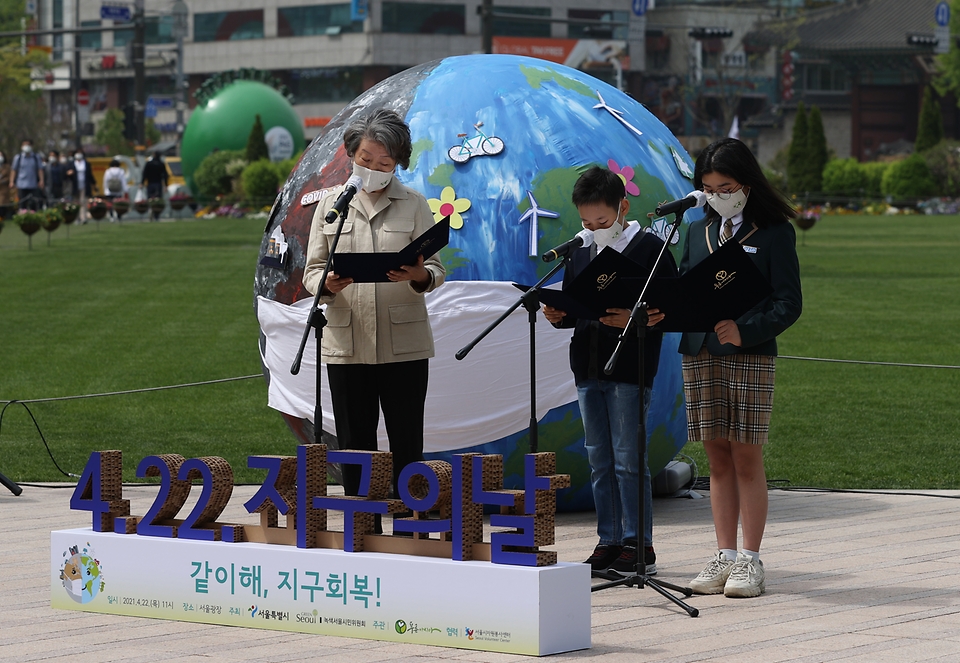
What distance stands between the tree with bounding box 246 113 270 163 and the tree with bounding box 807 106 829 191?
2180 centimetres

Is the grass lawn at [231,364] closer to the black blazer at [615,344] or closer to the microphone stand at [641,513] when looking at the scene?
the black blazer at [615,344]

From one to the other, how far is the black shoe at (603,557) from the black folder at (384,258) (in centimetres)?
177

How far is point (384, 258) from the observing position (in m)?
6.18

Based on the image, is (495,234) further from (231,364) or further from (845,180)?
(845,180)

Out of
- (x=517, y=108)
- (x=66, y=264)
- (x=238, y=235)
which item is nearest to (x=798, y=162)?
(x=238, y=235)

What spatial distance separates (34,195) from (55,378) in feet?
78.4

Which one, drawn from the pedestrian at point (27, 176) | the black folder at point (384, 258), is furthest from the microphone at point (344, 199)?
the pedestrian at point (27, 176)

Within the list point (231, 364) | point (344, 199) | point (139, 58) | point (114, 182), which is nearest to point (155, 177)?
point (114, 182)

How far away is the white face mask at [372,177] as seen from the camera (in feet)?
21.7

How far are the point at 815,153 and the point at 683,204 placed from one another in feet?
176

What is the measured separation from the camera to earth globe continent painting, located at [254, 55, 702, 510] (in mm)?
8086

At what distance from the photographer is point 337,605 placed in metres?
5.93

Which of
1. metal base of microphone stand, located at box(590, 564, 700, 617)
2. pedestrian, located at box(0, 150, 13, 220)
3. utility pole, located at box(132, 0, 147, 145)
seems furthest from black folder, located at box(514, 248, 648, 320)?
utility pole, located at box(132, 0, 147, 145)

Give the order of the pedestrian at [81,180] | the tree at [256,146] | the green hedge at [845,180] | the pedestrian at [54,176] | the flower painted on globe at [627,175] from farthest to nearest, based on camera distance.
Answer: the green hedge at [845,180]
the tree at [256,146]
the pedestrian at [54,176]
the pedestrian at [81,180]
the flower painted on globe at [627,175]
